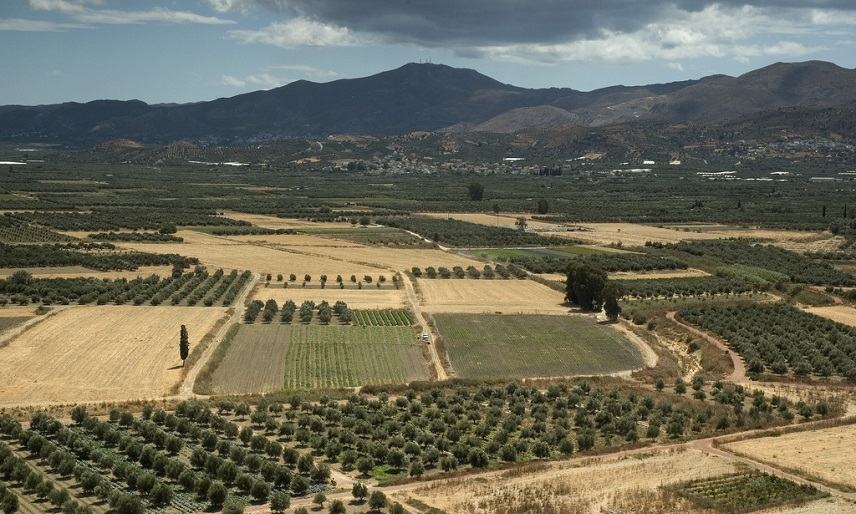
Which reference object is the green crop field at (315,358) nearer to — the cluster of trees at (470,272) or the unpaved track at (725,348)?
the unpaved track at (725,348)

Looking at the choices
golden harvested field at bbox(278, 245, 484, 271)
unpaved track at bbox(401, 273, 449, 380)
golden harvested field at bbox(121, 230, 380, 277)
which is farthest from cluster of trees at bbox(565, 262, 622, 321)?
golden harvested field at bbox(121, 230, 380, 277)

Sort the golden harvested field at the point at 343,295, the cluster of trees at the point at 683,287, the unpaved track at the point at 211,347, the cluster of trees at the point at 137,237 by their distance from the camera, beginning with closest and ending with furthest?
the unpaved track at the point at 211,347, the golden harvested field at the point at 343,295, the cluster of trees at the point at 683,287, the cluster of trees at the point at 137,237

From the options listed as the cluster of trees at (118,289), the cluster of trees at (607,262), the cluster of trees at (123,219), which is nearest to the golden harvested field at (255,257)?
the cluster of trees at (118,289)

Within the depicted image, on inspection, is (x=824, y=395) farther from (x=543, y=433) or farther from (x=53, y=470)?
(x=53, y=470)

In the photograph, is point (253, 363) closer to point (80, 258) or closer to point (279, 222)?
point (80, 258)

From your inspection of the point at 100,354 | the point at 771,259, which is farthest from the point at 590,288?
the point at 771,259
